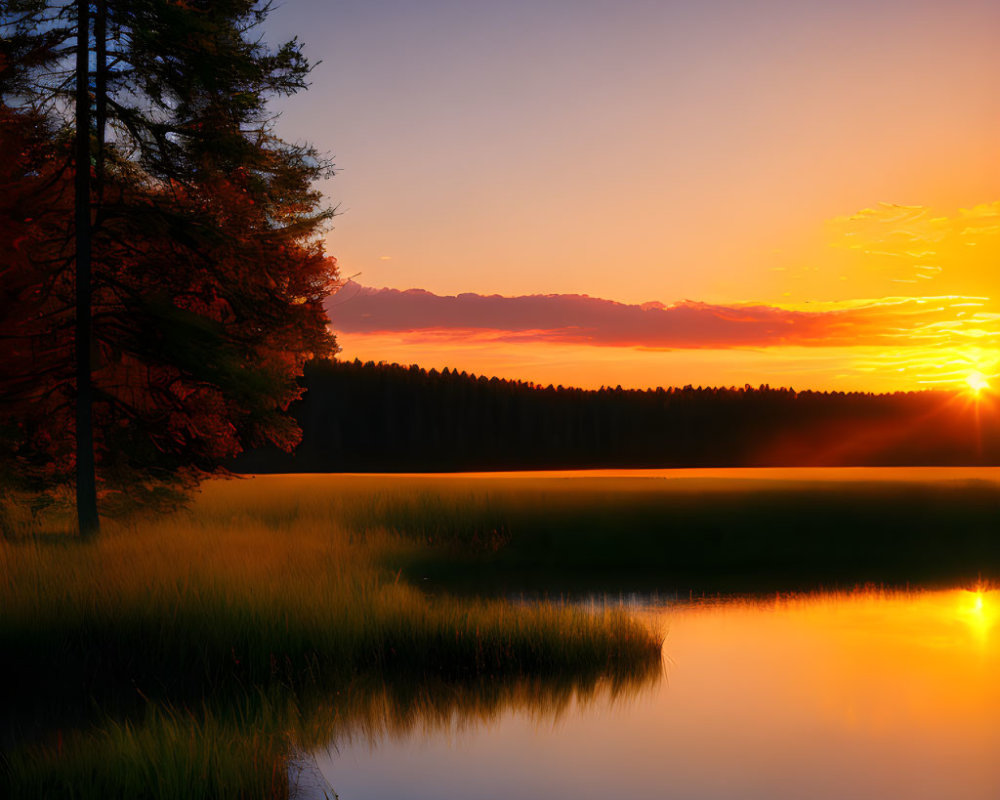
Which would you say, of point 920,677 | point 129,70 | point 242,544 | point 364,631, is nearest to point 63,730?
point 364,631

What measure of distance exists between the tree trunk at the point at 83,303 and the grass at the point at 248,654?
2.65 meters

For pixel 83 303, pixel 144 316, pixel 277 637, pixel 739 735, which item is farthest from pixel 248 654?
pixel 83 303

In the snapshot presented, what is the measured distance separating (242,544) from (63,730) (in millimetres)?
9898

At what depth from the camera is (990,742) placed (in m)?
11.5

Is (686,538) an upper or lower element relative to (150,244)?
lower

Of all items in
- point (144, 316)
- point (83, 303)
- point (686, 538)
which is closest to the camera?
point (83, 303)

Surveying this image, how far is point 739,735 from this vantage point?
11.7 m

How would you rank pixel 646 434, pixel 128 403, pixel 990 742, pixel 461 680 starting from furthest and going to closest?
1. pixel 646 434
2. pixel 128 403
3. pixel 461 680
4. pixel 990 742

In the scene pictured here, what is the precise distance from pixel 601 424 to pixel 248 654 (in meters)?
112

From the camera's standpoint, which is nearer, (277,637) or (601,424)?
(277,637)

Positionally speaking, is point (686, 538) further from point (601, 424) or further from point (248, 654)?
point (601, 424)

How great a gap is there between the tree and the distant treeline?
8416 cm

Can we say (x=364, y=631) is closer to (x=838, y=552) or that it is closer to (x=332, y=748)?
(x=332, y=748)

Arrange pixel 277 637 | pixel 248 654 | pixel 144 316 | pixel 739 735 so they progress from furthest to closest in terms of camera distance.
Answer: pixel 144 316 < pixel 277 637 < pixel 248 654 < pixel 739 735
